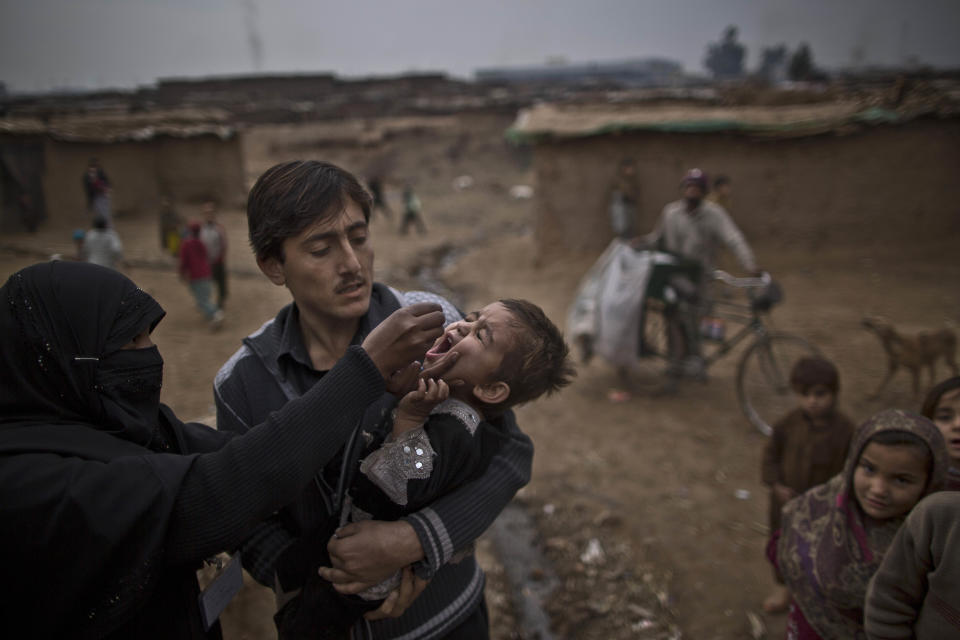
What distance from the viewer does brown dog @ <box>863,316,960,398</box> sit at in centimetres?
459

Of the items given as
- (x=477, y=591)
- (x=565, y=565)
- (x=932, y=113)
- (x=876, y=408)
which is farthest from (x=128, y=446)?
(x=932, y=113)

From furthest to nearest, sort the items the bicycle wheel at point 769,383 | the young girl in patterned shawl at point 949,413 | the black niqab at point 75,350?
the bicycle wheel at point 769,383
the young girl in patterned shawl at point 949,413
the black niqab at point 75,350

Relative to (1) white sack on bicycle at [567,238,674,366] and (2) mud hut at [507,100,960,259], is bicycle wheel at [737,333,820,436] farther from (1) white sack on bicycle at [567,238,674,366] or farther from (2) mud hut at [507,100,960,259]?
(2) mud hut at [507,100,960,259]

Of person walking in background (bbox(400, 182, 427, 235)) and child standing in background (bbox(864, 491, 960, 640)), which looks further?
person walking in background (bbox(400, 182, 427, 235))

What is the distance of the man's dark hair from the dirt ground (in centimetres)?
115

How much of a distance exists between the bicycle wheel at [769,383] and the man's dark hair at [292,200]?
13.9ft

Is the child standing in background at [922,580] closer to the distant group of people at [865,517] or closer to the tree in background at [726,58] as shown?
the distant group of people at [865,517]

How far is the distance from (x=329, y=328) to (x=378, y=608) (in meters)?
0.79

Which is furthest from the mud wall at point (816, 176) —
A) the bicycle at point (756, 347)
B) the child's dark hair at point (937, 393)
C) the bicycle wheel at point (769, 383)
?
the child's dark hair at point (937, 393)

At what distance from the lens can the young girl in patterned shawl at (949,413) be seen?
1.86 meters

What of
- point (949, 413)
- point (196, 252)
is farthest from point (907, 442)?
point (196, 252)

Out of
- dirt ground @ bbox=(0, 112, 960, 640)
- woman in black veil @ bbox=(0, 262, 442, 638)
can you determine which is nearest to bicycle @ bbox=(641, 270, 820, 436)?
dirt ground @ bbox=(0, 112, 960, 640)

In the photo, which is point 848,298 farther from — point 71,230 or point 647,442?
point 71,230

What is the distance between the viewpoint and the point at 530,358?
5.38ft
